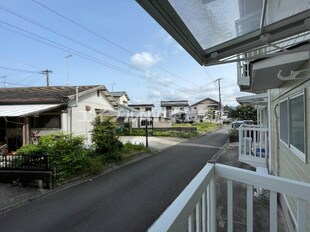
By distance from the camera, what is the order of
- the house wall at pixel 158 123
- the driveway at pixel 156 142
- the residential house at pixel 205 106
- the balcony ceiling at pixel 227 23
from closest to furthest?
the balcony ceiling at pixel 227 23, the driveway at pixel 156 142, the house wall at pixel 158 123, the residential house at pixel 205 106

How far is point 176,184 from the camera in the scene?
314 inches

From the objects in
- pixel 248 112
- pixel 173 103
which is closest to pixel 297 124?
pixel 248 112

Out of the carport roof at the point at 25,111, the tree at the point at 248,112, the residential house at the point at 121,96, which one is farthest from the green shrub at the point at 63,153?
the residential house at the point at 121,96

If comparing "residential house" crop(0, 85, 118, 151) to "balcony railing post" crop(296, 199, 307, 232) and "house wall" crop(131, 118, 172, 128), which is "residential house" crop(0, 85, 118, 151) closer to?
"balcony railing post" crop(296, 199, 307, 232)

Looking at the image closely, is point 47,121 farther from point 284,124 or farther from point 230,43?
point 230,43

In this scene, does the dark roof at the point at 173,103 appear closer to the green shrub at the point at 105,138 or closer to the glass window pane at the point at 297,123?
the green shrub at the point at 105,138

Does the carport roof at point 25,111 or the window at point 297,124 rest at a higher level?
the carport roof at point 25,111

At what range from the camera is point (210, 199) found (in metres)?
1.79

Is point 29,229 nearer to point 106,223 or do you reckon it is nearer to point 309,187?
point 106,223

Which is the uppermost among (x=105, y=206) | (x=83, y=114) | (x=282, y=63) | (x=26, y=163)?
(x=282, y=63)

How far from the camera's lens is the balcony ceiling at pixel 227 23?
4.74 ft

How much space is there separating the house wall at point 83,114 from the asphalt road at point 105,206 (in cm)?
689

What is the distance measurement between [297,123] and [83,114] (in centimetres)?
1456

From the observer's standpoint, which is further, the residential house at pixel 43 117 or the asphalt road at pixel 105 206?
the residential house at pixel 43 117
